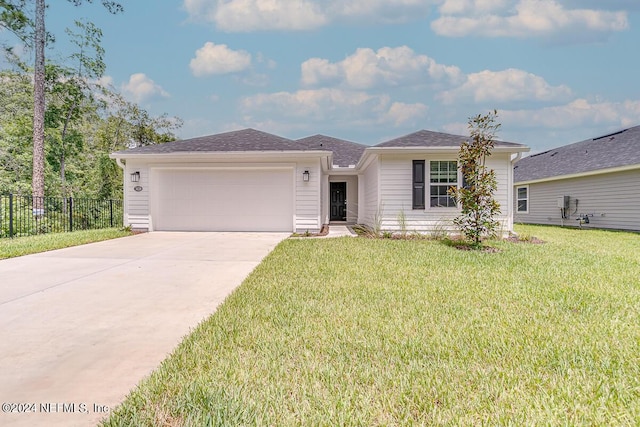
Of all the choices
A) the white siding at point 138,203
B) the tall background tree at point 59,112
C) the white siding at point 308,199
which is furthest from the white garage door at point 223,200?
the tall background tree at point 59,112

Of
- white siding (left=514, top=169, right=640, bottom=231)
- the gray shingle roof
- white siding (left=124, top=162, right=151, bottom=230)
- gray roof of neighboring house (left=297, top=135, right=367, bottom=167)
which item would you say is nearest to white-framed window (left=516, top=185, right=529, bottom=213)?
white siding (left=514, top=169, right=640, bottom=231)

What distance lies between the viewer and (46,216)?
11.6 m

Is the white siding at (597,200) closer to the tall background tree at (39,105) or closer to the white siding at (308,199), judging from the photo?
the white siding at (308,199)

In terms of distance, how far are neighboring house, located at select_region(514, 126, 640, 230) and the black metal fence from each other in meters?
18.8

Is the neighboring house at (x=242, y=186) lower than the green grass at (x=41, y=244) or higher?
higher

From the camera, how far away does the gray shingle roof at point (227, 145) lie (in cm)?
1094

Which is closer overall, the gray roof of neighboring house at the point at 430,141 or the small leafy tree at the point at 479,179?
the small leafy tree at the point at 479,179

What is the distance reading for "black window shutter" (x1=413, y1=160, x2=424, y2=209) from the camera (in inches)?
396

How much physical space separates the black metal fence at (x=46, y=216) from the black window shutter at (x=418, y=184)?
10901 millimetres

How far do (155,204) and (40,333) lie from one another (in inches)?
358

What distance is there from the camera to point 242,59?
16.6m

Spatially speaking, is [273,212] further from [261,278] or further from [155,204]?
[261,278]

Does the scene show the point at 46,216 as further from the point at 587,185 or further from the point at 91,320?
the point at 587,185

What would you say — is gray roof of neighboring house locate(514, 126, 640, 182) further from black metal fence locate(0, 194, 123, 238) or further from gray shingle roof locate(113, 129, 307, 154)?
black metal fence locate(0, 194, 123, 238)
